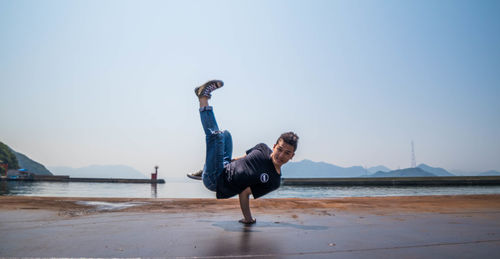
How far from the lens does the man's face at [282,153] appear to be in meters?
3.12

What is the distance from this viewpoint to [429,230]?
2539mm

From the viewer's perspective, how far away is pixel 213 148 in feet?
11.2

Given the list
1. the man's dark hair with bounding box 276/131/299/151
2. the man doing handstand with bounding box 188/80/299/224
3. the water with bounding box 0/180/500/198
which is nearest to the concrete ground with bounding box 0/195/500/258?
the man doing handstand with bounding box 188/80/299/224

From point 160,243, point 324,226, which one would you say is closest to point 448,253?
point 324,226

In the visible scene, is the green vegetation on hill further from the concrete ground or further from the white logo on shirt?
the white logo on shirt

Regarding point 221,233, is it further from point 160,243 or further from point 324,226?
point 324,226

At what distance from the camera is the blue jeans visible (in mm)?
Result: 3354

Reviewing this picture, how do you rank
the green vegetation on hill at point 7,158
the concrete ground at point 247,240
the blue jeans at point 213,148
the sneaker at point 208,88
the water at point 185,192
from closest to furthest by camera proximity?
the concrete ground at point 247,240 < the blue jeans at point 213,148 < the sneaker at point 208,88 < the water at point 185,192 < the green vegetation on hill at point 7,158

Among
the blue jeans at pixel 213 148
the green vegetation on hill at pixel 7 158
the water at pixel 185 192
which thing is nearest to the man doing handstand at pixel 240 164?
the blue jeans at pixel 213 148

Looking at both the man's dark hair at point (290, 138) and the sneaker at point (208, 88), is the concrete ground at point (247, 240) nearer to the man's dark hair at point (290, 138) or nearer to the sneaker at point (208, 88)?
the man's dark hair at point (290, 138)

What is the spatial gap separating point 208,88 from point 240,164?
3.59ft

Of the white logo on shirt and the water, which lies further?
the water

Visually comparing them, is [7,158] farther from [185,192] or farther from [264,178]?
[264,178]

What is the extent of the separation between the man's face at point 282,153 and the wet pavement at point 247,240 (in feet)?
2.40
